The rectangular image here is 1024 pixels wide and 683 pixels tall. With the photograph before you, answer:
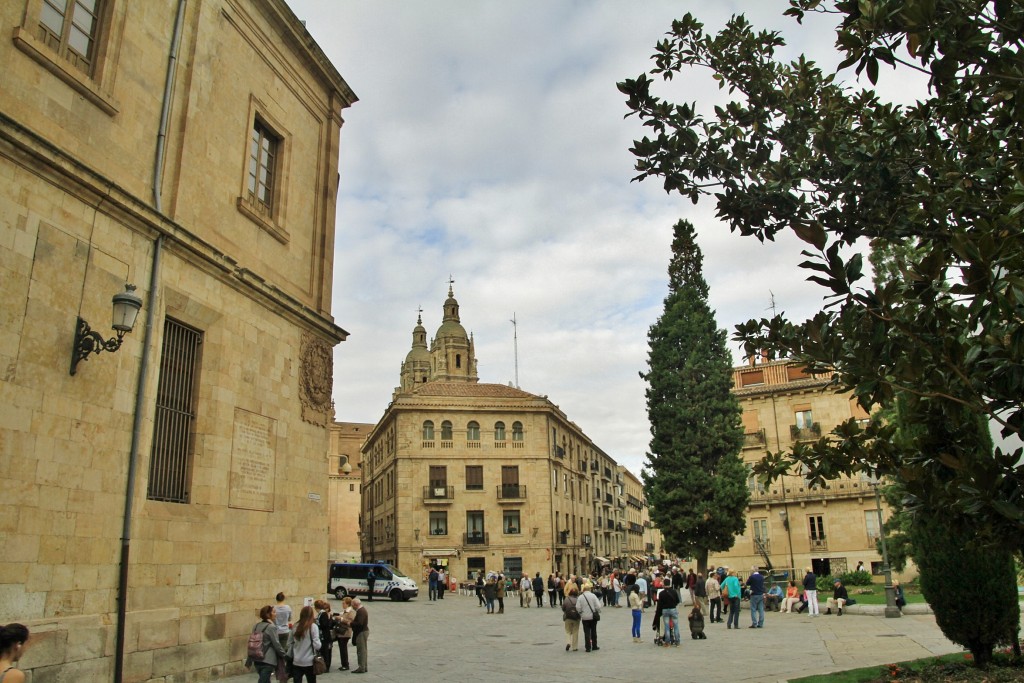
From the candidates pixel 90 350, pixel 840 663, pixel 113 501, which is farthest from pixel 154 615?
pixel 840 663

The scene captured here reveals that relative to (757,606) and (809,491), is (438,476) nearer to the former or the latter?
(809,491)

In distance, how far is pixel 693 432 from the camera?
31766mm

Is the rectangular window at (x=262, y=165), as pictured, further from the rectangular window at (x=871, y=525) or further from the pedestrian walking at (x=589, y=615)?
the rectangular window at (x=871, y=525)

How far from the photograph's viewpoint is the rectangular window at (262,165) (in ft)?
44.3

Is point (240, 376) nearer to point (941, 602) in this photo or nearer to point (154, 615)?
point (154, 615)

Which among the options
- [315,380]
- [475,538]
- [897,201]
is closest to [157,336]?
[315,380]

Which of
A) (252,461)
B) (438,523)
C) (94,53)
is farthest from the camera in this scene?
(438,523)

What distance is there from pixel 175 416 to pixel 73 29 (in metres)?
5.35

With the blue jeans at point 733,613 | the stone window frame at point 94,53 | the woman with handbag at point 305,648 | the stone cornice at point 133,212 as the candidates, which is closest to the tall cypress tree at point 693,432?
the blue jeans at point 733,613

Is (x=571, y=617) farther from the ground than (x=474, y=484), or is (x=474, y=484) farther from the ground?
(x=474, y=484)

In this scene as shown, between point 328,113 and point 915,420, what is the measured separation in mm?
13589

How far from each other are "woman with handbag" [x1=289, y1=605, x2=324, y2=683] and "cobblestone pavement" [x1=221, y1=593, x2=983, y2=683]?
5.62 feet

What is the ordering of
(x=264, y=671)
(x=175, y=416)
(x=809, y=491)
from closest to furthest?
(x=264, y=671), (x=175, y=416), (x=809, y=491)

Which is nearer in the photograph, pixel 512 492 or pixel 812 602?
pixel 812 602
